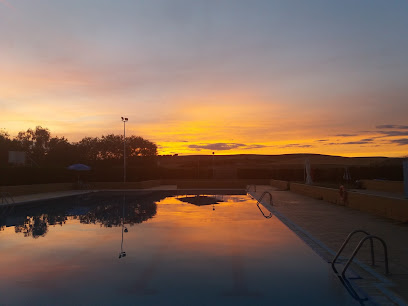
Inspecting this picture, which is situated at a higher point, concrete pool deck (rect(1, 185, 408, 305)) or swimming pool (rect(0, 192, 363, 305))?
concrete pool deck (rect(1, 185, 408, 305))

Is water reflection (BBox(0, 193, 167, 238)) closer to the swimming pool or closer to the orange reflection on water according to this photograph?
the swimming pool

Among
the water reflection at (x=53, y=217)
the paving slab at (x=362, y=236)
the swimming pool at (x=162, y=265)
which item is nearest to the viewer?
the swimming pool at (x=162, y=265)

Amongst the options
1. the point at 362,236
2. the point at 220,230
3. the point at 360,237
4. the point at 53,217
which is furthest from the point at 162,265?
the point at 53,217

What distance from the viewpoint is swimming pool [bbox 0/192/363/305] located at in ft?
16.7

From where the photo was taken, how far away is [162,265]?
22.6 ft

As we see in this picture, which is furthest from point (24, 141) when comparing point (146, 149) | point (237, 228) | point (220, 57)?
point (237, 228)

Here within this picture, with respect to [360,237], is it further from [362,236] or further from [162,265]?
[162,265]

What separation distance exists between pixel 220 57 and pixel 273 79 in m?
3.60

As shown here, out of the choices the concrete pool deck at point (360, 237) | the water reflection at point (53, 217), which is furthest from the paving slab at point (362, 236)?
the water reflection at point (53, 217)

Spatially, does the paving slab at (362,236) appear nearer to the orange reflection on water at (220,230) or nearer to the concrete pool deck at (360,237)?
the concrete pool deck at (360,237)

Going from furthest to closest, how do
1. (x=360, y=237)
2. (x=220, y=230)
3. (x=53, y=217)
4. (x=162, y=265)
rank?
1. (x=53, y=217)
2. (x=220, y=230)
3. (x=360, y=237)
4. (x=162, y=265)

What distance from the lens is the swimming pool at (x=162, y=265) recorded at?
16.7 ft

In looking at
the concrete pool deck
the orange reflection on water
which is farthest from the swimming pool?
the concrete pool deck

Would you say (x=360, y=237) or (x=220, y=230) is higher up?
(x=360, y=237)
